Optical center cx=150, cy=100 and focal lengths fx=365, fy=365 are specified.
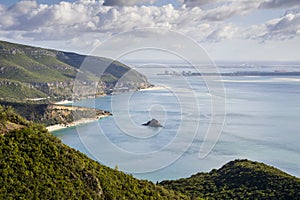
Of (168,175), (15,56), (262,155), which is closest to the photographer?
(168,175)

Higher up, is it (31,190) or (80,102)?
(31,190)

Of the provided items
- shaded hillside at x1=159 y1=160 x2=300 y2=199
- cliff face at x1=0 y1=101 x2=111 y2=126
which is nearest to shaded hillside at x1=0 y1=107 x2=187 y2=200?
shaded hillside at x1=159 y1=160 x2=300 y2=199

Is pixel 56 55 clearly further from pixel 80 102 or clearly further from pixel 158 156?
pixel 158 156

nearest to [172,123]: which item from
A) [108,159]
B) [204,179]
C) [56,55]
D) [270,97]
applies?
[108,159]

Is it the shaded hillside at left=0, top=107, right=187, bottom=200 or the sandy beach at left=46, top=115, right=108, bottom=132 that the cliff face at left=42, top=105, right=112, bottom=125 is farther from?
the shaded hillside at left=0, top=107, right=187, bottom=200

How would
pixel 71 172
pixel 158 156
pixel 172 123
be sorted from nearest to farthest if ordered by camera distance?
pixel 71 172, pixel 158 156, pixel 172 123

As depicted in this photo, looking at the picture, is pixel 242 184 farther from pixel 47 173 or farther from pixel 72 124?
pixel 72 124

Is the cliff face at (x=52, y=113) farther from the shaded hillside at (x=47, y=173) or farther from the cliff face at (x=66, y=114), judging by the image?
the shaded hillside at (x=47, y=173)
